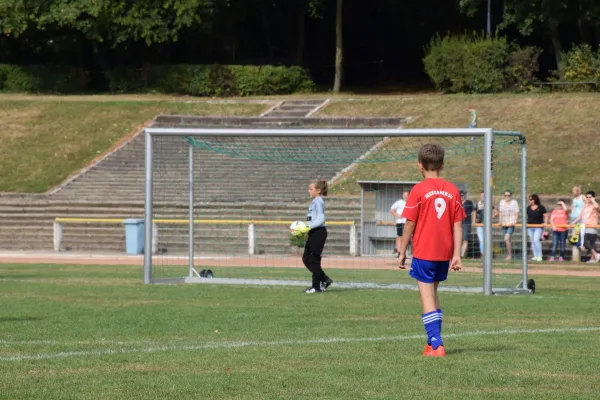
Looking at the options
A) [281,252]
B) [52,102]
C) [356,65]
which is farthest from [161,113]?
[281,252]

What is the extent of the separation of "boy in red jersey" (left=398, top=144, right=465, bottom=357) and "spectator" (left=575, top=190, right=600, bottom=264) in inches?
727

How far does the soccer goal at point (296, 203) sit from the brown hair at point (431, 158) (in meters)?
7.89

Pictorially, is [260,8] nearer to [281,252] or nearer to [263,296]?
[281,252]

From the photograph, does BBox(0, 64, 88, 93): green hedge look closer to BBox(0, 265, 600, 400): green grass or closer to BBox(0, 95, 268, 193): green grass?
BBox(0, 95, 268, 193): green grass

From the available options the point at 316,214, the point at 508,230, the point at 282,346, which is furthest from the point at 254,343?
the point at 508,230

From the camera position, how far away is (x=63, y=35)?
52.1 m

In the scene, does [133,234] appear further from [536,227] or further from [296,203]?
[536,227]

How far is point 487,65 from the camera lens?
144ft

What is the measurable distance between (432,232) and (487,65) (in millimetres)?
35319

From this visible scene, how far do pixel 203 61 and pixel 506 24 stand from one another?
51.0 ft

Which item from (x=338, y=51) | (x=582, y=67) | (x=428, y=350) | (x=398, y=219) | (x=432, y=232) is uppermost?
(x=338, y=51)

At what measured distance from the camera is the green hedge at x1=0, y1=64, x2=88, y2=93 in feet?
169

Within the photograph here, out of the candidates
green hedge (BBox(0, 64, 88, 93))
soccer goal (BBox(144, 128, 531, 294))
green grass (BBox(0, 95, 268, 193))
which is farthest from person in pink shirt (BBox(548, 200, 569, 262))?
green hedge (BBox(0, 64, 88, 93))

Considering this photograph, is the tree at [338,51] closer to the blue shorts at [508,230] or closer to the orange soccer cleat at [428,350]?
the blue shorts at [508,230]
